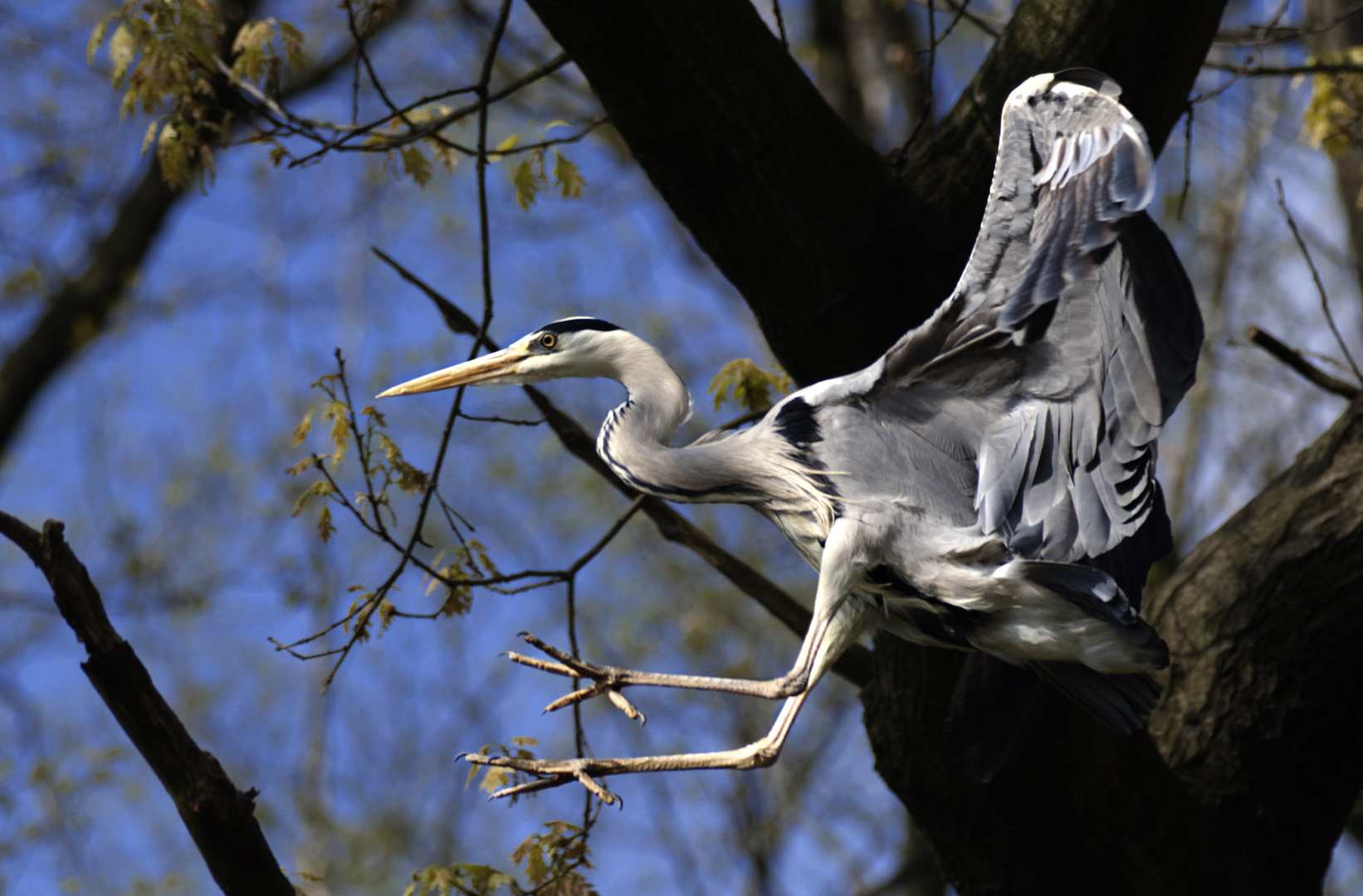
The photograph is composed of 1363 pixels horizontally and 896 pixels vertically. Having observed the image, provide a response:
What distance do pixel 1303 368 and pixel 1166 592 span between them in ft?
2.22

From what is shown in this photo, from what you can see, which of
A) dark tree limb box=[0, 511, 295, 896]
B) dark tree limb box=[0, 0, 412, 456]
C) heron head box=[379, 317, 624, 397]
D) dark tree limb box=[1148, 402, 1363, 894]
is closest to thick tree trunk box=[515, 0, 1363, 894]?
dark tree limb box=[1148, 402, 1363, 894]

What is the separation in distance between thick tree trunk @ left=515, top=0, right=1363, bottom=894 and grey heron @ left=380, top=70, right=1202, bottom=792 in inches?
25.7

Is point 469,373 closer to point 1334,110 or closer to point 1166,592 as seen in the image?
point 1166,592

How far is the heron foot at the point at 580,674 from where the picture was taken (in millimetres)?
1857

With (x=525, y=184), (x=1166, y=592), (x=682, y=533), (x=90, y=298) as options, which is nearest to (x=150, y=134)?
(x=525, y=184)

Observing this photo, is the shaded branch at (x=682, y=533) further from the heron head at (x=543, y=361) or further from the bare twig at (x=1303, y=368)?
the bare twig at (x=1303, y=368)

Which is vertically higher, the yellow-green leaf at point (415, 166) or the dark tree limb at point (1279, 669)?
the yellow-green leaf at point (415, 166)

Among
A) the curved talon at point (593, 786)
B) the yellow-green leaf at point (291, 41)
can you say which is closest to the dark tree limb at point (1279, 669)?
the curved talon at point (593, 786)

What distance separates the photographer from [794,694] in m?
1.90

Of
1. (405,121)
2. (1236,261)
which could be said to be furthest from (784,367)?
(1236,261)

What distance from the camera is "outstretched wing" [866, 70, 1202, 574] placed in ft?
5.61

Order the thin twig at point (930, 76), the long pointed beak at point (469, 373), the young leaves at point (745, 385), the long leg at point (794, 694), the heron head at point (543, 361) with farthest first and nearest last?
the young leaves at point (745, 385)
the thin twig at point (930, 76)
the long pointed beak at point (469, 373)
the heron head at point (543, 361)
the long leg at point (794, 694)

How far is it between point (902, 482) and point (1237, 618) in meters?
1.37

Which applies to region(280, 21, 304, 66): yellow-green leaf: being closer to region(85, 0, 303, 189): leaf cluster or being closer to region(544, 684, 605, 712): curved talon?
region(85, 0, 303, 189): leaf cluster
